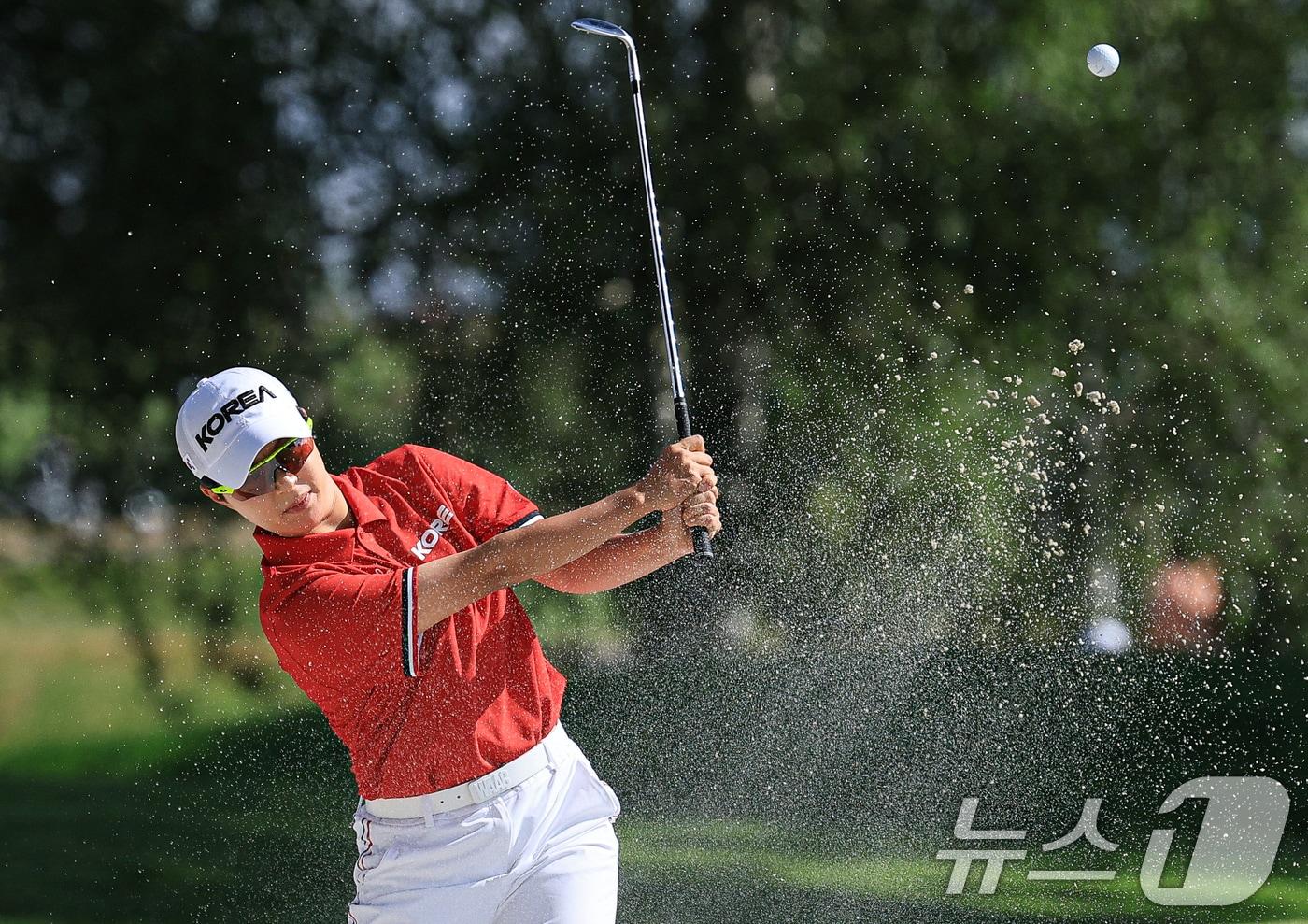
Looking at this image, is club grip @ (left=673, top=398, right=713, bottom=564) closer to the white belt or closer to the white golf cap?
the white belt

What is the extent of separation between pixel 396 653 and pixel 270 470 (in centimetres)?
38

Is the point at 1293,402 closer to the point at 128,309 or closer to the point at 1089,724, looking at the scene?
the point at 1089,724

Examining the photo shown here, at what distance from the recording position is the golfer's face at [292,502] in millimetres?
2447

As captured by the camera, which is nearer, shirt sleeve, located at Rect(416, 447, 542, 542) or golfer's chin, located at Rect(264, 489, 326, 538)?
golfer's chin, located at Rect(264, 489, 326, 538)

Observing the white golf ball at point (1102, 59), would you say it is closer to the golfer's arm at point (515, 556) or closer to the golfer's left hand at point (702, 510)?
the golfer's left hand at point (702, 510)

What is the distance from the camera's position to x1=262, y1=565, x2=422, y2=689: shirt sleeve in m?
2.36


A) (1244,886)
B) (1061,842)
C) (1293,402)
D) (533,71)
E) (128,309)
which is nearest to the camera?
(1244,886)

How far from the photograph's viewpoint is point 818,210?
815 cm

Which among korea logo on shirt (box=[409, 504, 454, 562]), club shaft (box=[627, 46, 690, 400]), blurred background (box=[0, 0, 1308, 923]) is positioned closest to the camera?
korea logo on shirt (box=[409, 504, 454, 562])

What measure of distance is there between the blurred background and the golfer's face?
129 inches

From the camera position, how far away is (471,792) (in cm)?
245

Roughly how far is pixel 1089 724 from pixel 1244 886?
1020mm

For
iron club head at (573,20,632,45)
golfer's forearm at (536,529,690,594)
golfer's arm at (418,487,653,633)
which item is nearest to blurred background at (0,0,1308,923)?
golfer's forearm at (536,529,690,594)

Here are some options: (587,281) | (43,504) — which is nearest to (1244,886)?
(587,281)
